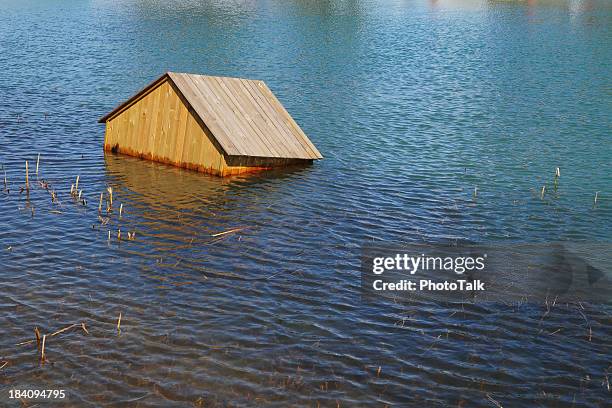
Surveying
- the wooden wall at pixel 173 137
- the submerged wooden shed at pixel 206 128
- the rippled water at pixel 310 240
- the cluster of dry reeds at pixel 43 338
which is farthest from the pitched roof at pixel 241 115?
the cluster of dry reeds at pixel 43 338

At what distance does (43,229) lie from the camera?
56.6 feet

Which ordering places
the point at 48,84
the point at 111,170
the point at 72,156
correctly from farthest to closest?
1. the point at 48,84
2. the point at 72,156
3. the point at 111,170

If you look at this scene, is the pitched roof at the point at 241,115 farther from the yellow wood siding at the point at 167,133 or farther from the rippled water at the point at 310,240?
the rippled water at the point at 310,240

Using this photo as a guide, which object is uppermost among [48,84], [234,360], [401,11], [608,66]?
[401,11]

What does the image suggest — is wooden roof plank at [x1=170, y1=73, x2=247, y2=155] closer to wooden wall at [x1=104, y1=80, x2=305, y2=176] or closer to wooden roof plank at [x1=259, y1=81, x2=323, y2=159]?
wooden wall at [x1=104, y1=80, x2=305, y2=176]

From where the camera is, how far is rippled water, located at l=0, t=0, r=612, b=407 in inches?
451

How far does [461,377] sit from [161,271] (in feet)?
21.3

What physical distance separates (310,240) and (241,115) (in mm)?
6972

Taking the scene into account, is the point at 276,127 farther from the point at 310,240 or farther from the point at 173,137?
the point at 310,240

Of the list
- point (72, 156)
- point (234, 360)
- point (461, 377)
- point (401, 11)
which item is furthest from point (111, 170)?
point (401, 11)

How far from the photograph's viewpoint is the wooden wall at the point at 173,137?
2188cm

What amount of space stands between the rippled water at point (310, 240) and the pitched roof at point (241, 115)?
34.8 inches

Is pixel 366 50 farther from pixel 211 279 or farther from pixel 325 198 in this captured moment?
pixel 211 279

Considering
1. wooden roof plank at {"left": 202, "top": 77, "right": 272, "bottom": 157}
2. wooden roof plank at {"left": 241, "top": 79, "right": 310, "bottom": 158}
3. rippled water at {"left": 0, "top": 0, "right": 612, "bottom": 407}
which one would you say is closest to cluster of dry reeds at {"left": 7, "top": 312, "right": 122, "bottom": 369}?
rippled water at {"left": 0, "top": 0, "right": 612, "bottom": 407}
